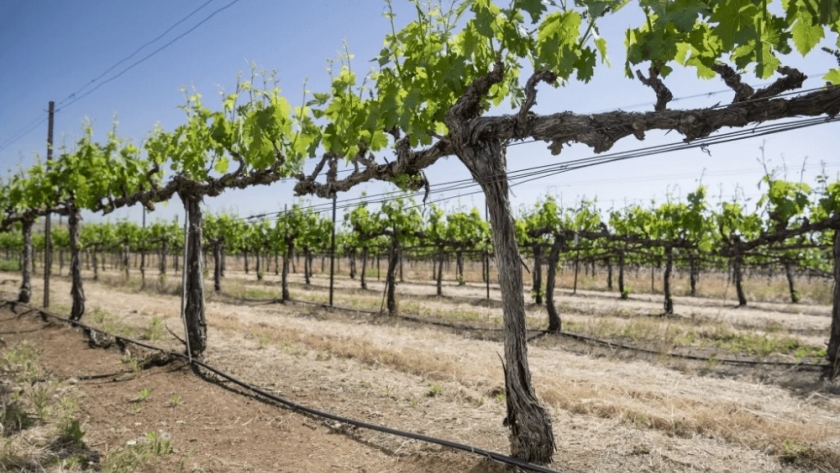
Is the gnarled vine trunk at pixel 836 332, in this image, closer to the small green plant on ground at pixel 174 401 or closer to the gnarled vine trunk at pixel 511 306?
the gnarled vine trunk at pixel 511 306

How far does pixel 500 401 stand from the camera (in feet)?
19.3

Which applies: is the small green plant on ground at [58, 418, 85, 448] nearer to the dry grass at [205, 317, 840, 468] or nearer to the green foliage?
the dry grass at [205, 317, 840, 468]

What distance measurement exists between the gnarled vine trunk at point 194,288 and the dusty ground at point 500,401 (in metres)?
0.40

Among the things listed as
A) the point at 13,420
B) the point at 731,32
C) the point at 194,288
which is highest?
the point at 731,32

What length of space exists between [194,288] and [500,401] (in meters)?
5.28

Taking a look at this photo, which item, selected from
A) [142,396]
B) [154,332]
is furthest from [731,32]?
[154,332]

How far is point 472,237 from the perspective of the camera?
21375 millimetres

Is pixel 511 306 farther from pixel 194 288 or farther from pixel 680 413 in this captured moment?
pixel 194 288

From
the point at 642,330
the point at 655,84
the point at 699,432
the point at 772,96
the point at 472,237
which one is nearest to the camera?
the point at 772,96

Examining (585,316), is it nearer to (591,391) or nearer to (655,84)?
(591,391)

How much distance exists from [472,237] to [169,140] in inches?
584

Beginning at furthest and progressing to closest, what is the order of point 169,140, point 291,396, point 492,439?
point 169,140, point 291,396, point 492,439

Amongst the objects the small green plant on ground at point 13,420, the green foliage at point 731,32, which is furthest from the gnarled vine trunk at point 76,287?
Result: the green foliage at point 731,32

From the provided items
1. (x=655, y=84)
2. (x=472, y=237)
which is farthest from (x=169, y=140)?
(x=472, y=237)
